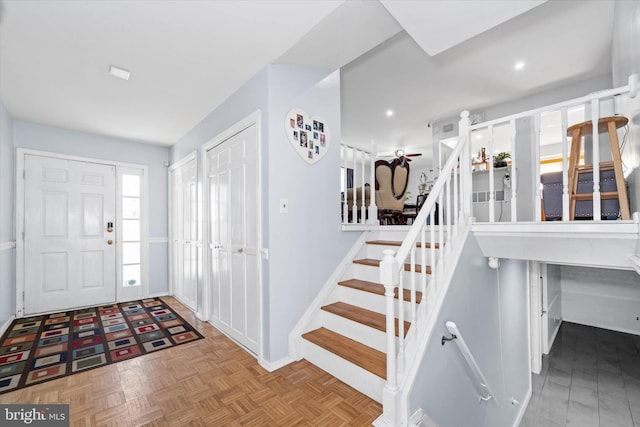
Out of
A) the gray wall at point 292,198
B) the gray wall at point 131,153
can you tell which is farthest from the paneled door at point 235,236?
the gray wall at point 131,153

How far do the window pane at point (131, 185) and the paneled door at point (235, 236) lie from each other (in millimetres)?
1974

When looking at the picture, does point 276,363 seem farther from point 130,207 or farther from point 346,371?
point 130,207

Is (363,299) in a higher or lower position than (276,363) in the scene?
higher

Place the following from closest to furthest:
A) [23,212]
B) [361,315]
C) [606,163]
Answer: [606,163] < [361,315] < [23,212]

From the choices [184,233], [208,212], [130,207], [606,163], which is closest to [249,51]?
[208,212]

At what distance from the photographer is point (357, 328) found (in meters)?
2.19

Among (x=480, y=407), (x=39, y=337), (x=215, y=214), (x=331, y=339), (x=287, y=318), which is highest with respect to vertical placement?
(x=215, y=214)

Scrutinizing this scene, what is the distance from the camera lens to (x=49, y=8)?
1.74 metres

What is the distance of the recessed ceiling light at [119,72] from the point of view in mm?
2420

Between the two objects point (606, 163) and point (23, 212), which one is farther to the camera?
point (23, 212)

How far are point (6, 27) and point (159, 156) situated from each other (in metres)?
2.91

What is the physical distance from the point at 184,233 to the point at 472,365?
390cm

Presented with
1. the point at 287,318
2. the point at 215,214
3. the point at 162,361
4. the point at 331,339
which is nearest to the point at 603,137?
the point at 331,339

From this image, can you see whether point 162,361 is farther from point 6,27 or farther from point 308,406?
point 6,27
